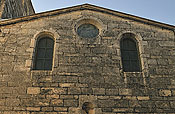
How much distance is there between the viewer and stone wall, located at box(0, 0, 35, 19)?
822cm

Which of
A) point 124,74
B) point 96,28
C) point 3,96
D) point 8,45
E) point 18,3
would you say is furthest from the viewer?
point 18,3

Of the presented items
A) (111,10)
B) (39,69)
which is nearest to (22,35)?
(39,69)

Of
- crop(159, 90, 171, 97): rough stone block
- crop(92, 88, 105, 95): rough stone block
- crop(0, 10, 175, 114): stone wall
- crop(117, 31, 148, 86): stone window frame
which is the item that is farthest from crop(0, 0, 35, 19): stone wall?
crop(159, 90, 171, 97): rough stone block

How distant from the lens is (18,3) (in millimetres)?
10625

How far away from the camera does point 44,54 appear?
624 centimetres

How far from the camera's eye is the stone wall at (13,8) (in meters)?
8.22

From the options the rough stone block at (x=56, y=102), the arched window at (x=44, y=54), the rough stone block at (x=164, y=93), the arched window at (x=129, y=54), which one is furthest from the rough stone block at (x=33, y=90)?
the rough stone block at (x=164, y=93)

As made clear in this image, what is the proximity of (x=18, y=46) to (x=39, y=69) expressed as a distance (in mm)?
1074

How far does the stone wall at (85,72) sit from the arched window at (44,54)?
0.23m

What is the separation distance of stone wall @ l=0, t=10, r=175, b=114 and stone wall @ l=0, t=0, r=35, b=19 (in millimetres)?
2013

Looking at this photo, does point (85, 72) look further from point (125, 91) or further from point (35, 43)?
point (35, 43)

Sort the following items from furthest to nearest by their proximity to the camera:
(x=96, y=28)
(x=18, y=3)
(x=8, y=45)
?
(x=18, y=3)
(x=96, y=28)
(x=8, y=45)

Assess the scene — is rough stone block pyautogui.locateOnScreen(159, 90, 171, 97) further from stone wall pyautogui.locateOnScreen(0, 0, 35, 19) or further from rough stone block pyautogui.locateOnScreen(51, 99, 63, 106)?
stone wall pyautogui.locateOnScreen(0, 0, 35, 19)

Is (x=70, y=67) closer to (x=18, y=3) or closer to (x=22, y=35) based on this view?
(x=22, y=35)
